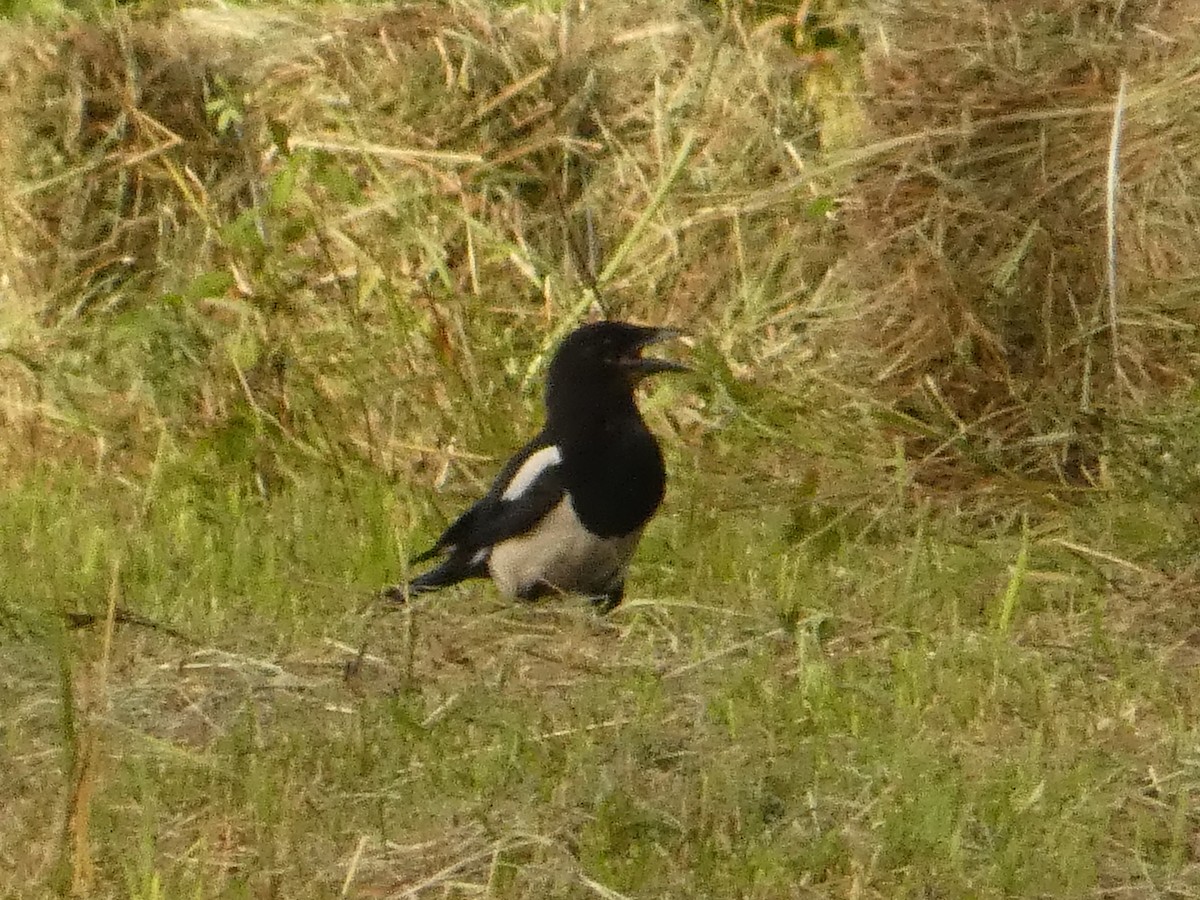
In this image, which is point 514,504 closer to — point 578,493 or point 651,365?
point 578,493

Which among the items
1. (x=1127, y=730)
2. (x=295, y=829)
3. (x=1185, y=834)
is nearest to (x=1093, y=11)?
(x=1127, y=730)

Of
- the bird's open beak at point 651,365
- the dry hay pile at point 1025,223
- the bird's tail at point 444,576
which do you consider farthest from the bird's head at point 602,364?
the dry hay pile at point 1025,223

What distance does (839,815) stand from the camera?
3379 millimetres

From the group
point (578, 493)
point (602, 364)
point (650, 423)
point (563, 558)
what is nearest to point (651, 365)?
point (602, 364)

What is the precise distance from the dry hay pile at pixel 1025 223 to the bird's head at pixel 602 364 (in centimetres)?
85

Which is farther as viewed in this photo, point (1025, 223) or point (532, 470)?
point (1025, 223)

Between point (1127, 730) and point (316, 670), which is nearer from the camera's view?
point (1127, 730)

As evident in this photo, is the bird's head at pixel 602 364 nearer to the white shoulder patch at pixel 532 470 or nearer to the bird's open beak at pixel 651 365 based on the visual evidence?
the bird's open beak at pixel 651 365

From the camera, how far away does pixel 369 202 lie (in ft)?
22.9

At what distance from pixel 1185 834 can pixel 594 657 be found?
136cm

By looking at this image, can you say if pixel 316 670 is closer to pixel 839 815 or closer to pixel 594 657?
pixel 594 657

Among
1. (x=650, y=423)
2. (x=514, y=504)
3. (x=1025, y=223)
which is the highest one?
(x=1025, y=223)

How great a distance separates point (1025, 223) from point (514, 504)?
1649 mm

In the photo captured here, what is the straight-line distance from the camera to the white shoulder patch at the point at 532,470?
16.5ft
